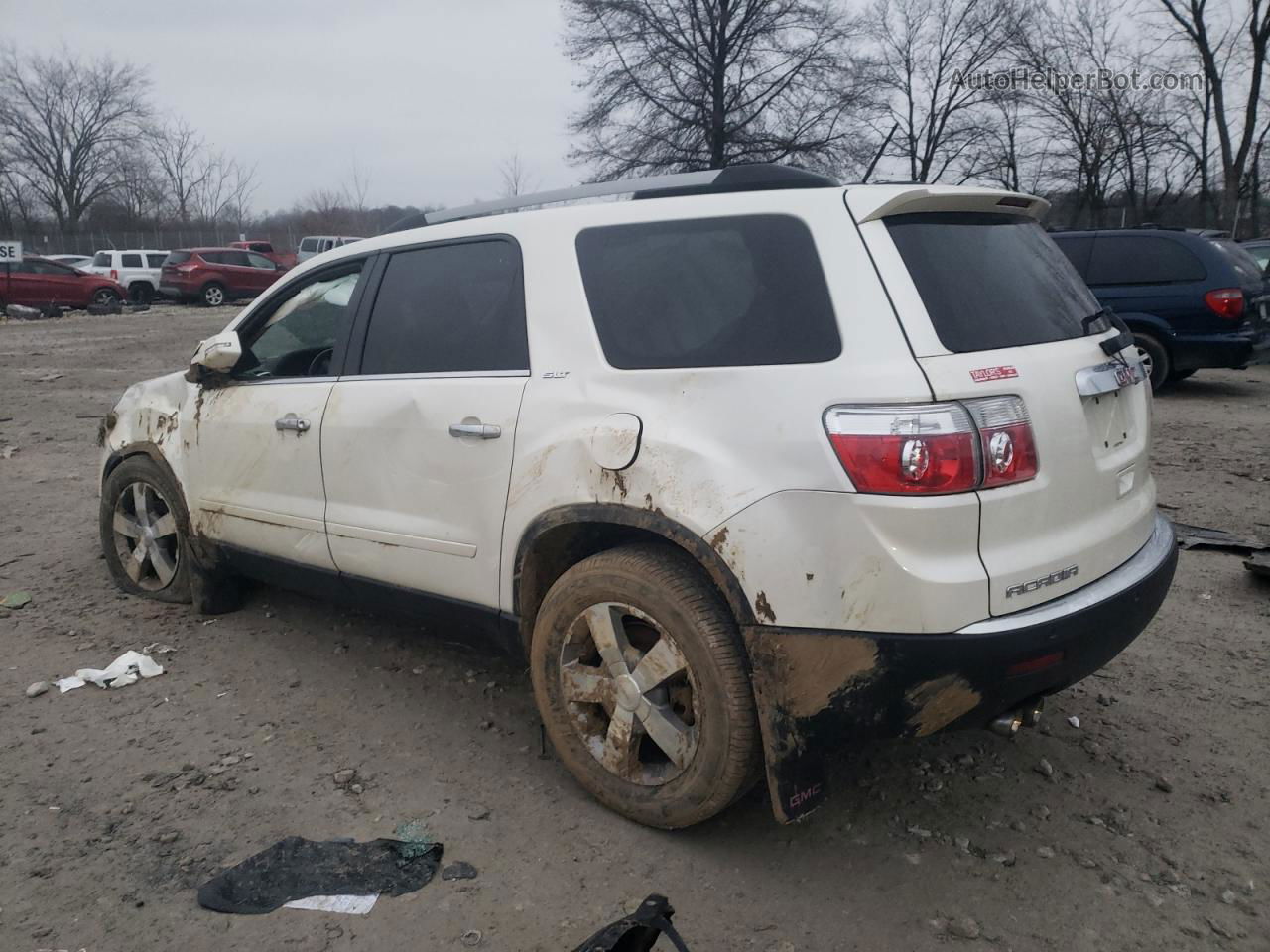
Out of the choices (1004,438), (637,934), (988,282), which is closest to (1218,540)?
(988,282)

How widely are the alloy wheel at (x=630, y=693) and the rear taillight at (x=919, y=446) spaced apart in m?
0.74

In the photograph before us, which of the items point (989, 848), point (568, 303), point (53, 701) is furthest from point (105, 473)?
point (989, 848)

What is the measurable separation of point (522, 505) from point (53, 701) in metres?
2.23

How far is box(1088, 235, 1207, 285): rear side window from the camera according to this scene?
10086 mm

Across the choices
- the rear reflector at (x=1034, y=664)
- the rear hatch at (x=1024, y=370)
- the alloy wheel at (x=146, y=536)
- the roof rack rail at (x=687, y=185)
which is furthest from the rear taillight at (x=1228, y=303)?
the alloy wheel at (x=146, y=536)

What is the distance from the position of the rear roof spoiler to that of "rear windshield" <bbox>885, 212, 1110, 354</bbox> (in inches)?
0.9

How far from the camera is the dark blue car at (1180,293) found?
9.86 metres

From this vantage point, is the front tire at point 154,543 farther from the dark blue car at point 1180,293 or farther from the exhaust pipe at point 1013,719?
the dark blue car at point 1180,293

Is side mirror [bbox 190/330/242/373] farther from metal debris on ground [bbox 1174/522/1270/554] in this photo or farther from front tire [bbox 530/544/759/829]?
metal debris on ground [bbox 1174/522/1270/554]

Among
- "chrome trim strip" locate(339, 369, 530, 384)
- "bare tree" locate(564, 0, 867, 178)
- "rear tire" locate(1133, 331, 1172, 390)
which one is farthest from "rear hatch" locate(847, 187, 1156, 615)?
"bare tree" locate(564, 0, 867, 178)

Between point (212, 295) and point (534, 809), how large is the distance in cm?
2724

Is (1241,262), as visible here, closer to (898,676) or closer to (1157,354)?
(1157,354)

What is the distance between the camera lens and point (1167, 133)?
34500 millimetres

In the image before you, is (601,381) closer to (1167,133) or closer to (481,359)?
(481,359)
